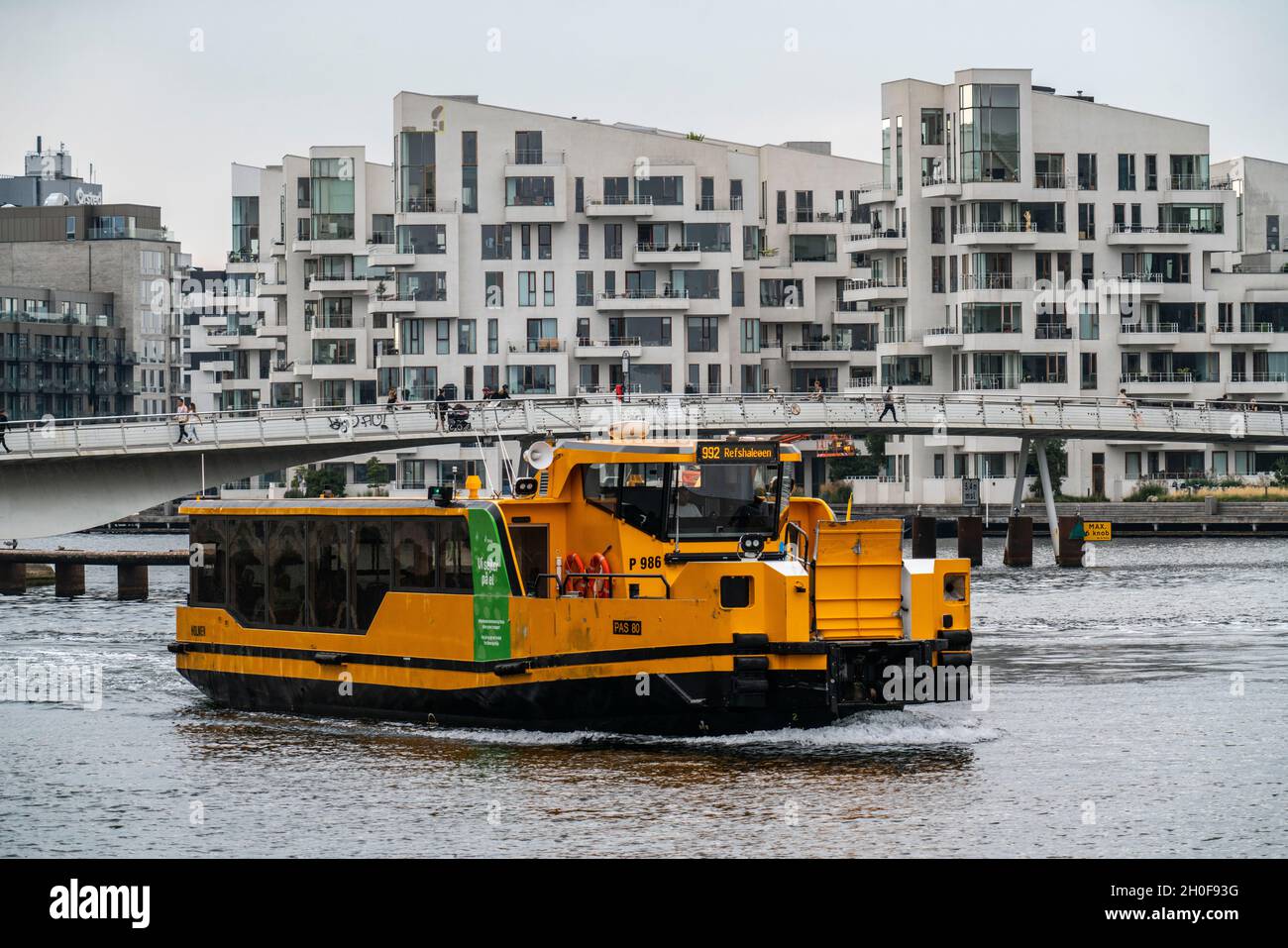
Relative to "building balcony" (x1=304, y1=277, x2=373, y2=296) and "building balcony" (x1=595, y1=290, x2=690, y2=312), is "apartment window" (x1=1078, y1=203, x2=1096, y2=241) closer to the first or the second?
"building balcony" (x1=595, y1=290, x2=690, y2=312)

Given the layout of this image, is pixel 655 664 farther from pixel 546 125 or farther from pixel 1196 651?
pixel 546 125

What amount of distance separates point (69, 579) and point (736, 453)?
2002 inches

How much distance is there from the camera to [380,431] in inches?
2968

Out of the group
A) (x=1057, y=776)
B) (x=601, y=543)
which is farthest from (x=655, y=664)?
(x=1057, y=776)

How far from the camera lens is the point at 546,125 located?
129 meters

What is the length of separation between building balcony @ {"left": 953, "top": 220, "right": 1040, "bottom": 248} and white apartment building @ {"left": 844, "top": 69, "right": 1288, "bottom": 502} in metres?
0.09

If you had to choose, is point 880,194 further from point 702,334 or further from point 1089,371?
point 1089,371

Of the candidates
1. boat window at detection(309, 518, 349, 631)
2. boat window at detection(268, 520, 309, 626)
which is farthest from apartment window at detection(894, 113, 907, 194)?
boat window at detection(309, 518, 349, 631)

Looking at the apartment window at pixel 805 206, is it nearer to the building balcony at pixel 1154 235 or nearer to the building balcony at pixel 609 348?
the building balcony at pixel 609 348

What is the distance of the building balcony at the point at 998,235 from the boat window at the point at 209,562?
309 ft

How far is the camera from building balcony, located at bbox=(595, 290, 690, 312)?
130250 mm
